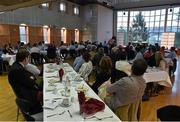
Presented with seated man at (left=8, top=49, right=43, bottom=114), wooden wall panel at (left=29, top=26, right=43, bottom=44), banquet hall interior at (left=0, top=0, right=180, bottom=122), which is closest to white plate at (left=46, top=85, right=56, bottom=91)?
banquet hall interior at (left=0, top=0, right=180, bottom=122)

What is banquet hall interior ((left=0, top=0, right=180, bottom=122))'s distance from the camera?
95.6 inches

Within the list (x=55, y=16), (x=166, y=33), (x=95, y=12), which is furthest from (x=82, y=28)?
(x=166, y=33)

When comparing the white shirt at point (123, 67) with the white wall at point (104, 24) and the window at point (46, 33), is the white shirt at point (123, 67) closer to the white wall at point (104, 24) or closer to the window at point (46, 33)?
the window at point (46, 33)

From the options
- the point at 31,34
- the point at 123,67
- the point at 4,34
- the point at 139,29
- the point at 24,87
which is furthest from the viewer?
the point at 139,29

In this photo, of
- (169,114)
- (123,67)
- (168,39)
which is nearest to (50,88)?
(169,114)

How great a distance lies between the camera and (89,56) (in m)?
4.52

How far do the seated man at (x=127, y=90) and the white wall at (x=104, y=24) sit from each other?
15.8 metres

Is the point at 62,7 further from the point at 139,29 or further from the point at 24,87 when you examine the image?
the point at 24,87

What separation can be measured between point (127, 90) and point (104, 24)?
17.0 meters

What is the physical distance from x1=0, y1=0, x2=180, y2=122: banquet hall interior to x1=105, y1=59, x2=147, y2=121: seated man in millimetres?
14

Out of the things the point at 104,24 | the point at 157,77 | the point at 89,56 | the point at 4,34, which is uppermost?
the point at 104,24

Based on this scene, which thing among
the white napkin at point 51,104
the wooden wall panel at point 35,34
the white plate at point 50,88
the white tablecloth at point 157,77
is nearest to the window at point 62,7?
the wooden wall panel at point 35,34

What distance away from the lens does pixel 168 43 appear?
18203mm

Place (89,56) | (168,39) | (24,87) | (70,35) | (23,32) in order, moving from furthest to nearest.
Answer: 1. (168,39)
2. (70,35)
3. (23,32)
4. (89,56)
5. (24,87)
